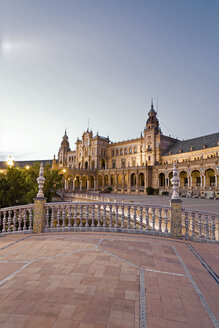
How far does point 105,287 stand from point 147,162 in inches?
2100

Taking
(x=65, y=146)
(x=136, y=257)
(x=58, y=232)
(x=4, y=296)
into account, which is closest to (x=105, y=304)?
(x=4, y=296)

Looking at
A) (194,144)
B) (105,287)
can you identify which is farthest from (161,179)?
(105,287)

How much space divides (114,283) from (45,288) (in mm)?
1096

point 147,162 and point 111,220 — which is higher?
point 147,162

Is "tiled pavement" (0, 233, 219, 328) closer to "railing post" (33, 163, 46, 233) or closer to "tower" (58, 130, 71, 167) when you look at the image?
"railing post" (33, 163, 46, 233)

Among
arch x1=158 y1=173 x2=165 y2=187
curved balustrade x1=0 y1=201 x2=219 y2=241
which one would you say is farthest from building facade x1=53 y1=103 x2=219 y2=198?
curved balustrade x1=0 y1=201 x2=219 y2=241

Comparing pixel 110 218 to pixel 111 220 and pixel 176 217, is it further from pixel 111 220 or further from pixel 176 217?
pixel 176 217

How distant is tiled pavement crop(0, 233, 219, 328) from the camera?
2.29 metres

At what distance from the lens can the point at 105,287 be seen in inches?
118

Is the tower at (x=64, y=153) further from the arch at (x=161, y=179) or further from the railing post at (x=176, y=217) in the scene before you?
the railing post at (x=176, y=217)

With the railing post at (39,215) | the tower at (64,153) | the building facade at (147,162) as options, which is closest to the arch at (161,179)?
the building facade at (147,162)

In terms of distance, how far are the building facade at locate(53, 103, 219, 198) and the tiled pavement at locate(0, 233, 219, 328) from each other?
31632mm

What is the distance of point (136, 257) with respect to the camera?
433 centimetres

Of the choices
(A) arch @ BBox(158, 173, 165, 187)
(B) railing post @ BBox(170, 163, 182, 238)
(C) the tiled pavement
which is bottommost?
(C) the tiled pavement
